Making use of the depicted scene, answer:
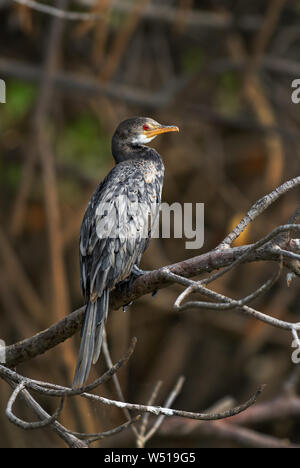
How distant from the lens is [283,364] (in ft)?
23.1

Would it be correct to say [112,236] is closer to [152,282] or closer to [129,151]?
[152,282]

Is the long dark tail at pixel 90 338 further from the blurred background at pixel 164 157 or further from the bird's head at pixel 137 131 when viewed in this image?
the blurred background at pixel 164 157

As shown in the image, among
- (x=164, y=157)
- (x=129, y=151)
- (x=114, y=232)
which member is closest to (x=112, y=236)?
(x=114, y=232)

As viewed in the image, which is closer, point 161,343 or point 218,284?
point 218,284

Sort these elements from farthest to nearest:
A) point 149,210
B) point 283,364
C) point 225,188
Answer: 1. point 283,364
2. point 225,188
3. point 149,210

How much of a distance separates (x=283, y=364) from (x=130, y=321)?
59.1 inches

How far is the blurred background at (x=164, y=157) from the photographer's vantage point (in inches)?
231

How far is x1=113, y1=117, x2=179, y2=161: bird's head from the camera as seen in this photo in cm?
375

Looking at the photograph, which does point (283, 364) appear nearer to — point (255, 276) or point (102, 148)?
point (255, 276)

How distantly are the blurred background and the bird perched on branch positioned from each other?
7.74ft

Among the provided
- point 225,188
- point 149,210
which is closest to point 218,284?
point 225,188

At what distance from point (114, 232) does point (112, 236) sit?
0.02 meters

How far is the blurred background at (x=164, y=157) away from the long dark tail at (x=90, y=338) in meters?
2.65

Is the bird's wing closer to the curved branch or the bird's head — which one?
the curved branch
